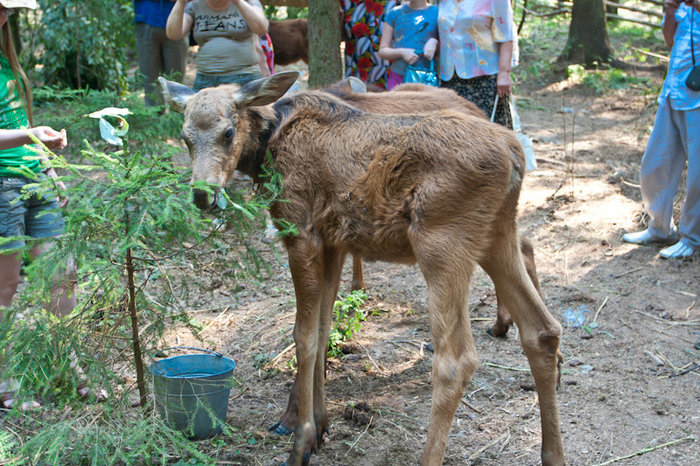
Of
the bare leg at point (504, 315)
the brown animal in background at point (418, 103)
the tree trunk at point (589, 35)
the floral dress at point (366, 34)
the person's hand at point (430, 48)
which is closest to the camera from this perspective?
the brown animal in background at point (418, 103)

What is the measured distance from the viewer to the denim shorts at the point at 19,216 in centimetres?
405

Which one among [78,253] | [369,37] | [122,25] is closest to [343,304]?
[78,253]

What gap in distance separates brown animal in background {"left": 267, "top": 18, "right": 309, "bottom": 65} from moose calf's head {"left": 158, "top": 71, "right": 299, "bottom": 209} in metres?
6.74

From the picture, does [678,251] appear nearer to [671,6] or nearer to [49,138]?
[671,6]

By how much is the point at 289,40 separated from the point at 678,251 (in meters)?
6.62

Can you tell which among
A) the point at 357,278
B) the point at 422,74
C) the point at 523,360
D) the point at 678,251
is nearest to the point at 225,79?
the point at 422,74

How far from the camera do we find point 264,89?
383 centimetres

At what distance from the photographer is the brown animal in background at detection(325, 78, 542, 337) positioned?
438cm

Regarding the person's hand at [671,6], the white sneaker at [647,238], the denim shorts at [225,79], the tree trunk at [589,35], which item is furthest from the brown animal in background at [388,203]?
the tree trunk at [589,35]

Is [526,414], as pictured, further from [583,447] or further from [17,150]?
[17,150]

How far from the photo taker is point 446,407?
3.44 m

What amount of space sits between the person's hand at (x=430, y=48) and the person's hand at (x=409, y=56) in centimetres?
10

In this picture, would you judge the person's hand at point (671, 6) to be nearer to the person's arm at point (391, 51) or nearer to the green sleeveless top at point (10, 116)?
the person's arm at point (391, 51)

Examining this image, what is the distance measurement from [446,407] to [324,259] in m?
1.15
